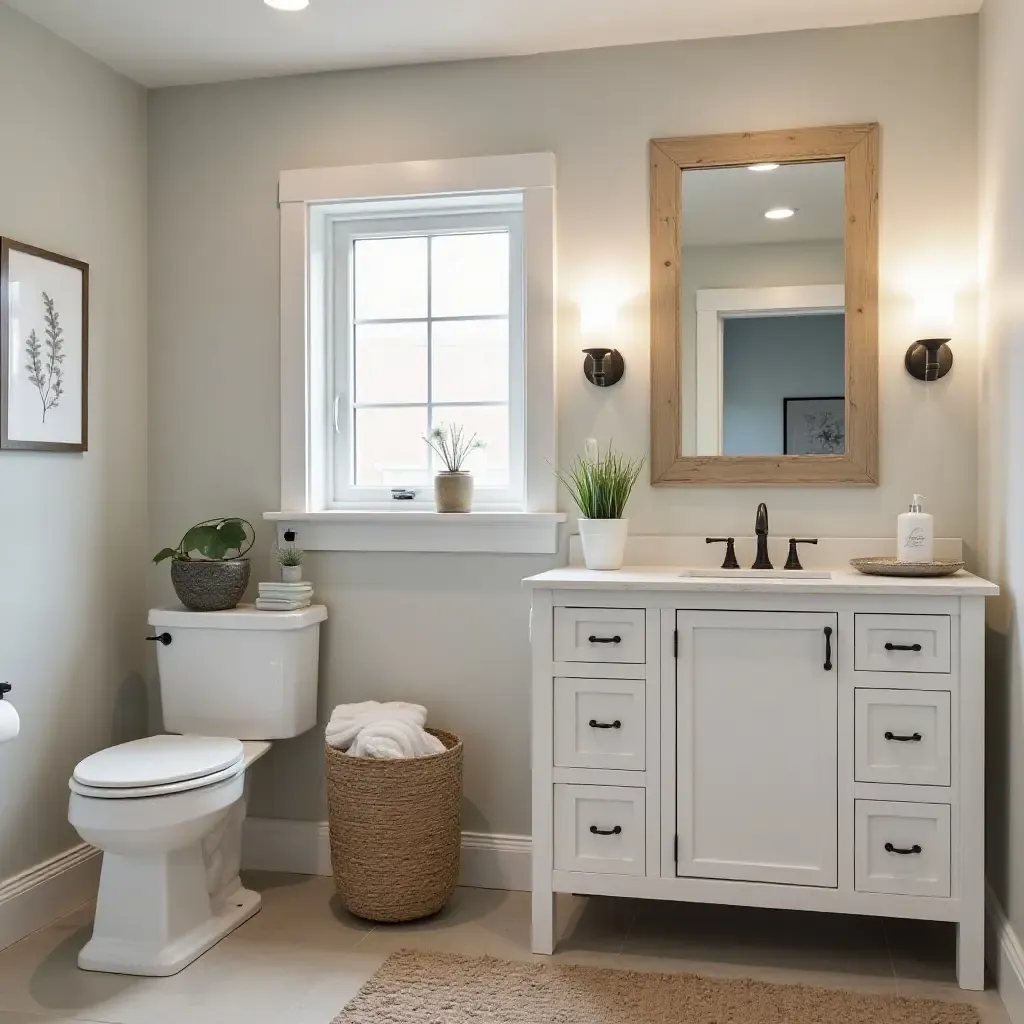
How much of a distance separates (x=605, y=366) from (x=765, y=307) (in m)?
0.45

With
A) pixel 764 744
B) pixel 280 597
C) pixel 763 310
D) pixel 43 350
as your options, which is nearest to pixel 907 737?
pixel 764 744

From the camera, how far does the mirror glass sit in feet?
9.20

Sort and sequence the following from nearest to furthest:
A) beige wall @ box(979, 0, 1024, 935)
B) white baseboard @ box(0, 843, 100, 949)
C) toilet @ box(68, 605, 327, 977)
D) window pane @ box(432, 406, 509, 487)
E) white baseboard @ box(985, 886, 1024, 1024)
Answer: white baseboard @ box(985, 886, 1024, 1024)
beige wall @ box(979, 0, 1024, 935)
toilet @ box(68, 605, 327, 977)
white baseboard @ box(0, 843, 100, 949)
window pane @ box(432, 406, 509, 487)

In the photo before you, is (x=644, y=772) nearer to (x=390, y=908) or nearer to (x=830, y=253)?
(x=390, y=908)

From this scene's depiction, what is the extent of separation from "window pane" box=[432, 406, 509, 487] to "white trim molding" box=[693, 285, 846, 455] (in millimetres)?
570

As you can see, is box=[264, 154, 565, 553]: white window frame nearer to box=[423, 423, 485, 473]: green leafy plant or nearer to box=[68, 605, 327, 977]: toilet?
box=[423, 423, 485, 473]: green leafy plant

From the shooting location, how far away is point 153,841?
2404 mm

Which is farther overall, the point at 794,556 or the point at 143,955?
the point at 794,556

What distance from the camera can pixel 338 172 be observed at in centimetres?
309

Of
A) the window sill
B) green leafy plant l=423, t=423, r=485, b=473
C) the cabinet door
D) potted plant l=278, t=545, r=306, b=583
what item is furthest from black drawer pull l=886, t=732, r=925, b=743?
potted plant l=278, t=545, r=306, b=583

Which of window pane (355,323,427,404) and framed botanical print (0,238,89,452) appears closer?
framed botanical print (0,238,89,452)

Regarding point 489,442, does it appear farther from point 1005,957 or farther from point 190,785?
point 1005,957

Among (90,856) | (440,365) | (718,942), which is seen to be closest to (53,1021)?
(90,856)

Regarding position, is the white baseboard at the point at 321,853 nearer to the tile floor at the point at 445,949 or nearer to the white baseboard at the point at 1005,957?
the tile floor at the point at 445,949
